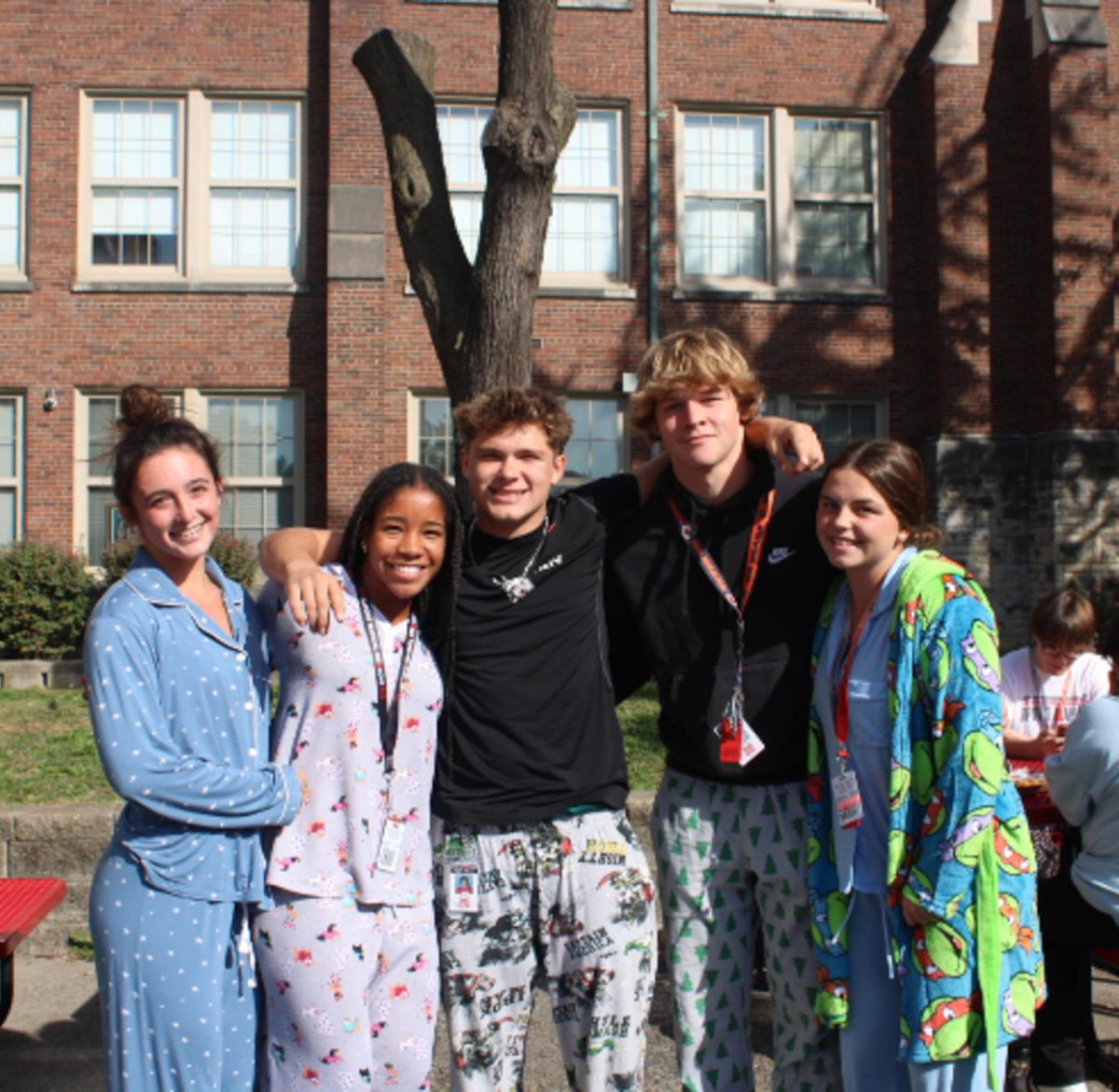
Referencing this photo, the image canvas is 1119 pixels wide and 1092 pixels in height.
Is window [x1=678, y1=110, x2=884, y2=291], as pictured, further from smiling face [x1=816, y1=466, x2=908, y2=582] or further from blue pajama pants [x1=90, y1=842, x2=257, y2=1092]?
blue pajama pants [x1=90, y1=842, x2=257, y2=1092]

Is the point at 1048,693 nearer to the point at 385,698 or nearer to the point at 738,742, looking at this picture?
the point at 738,742

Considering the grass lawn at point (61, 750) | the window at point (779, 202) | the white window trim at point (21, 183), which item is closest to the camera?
the grass lawn at point (61, 750)

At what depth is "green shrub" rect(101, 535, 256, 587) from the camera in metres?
12.8

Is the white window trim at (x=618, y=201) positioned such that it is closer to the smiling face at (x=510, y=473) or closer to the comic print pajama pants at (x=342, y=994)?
the smiling face at (x=510, y=473)

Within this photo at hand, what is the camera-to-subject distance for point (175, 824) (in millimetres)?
2490

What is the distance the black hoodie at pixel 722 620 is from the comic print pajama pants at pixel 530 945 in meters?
0.41

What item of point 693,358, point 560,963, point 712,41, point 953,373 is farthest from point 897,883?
point 712,41

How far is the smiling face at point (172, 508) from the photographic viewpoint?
2.63 m

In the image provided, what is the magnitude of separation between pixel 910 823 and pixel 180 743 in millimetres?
1581

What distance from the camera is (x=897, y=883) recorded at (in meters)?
2.62

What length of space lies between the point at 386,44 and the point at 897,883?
20.5 ft

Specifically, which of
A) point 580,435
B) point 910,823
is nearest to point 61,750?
point 910,823

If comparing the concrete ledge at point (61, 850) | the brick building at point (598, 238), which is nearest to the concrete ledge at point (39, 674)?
the brick building at point (598, 238)

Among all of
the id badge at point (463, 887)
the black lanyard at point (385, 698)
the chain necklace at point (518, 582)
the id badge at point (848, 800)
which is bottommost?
the id badge at point (463, 887)
